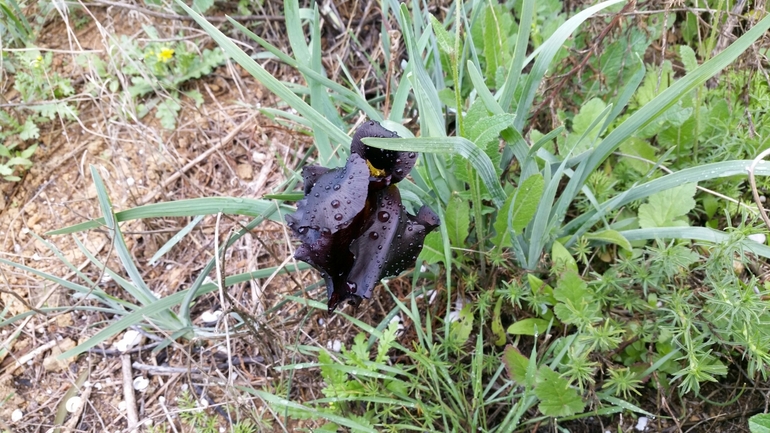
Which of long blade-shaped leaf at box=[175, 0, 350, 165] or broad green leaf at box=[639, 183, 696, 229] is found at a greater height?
long blade-shaped leaf at box=[175, 0, 350, 165]

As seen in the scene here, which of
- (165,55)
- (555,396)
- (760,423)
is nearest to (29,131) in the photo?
(165,55)

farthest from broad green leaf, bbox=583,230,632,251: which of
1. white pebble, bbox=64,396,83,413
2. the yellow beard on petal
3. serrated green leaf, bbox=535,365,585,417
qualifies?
white pebble, bbox=64,396,83,413

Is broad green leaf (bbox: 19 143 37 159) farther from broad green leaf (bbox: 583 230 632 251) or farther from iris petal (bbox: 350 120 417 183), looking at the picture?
broad green leaf (bbox: 583 230 632 251)

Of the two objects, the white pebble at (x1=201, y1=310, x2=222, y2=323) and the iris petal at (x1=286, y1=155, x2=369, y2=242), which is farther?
the white pebble at (x1=201, y1=310, x2=222, y2=323)

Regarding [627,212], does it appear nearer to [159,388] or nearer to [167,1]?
[159,388]

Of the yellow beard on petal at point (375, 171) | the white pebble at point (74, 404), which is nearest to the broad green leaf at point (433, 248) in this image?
the yellow beard on petal at point (375, 171)

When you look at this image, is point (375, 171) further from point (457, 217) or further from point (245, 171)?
point (245, 171)
